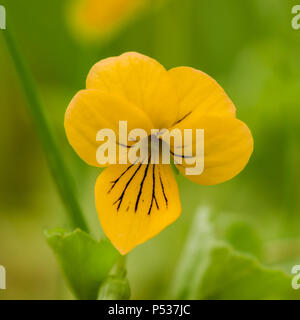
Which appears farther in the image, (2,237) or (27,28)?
(27,28)

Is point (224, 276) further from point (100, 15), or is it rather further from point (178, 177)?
point (100, 15)

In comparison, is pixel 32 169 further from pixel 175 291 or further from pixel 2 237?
pixel 175 291

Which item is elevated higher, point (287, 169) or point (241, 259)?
point (287, 169)

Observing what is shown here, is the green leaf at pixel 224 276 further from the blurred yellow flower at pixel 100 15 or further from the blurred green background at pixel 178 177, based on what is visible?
the blurred yellow flower at pixel 100 15

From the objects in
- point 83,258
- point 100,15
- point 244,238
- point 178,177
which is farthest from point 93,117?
point 100,15

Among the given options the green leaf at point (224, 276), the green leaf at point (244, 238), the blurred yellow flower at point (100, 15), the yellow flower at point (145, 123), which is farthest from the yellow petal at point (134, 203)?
the blurred yellow flower at point (100, 15)

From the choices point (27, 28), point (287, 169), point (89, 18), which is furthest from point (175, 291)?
point (27, 28)

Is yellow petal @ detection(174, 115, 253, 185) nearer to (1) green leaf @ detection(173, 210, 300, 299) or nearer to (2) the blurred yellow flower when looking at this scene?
(1) green leaf @ detection(173, 210, 300, 299)
